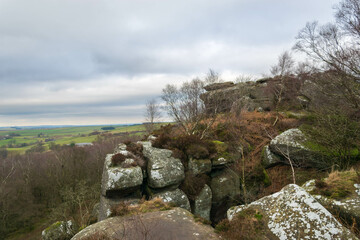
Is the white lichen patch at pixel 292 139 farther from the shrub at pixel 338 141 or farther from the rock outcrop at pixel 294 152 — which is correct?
the shrub at pixel 338 141

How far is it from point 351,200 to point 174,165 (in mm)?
8765

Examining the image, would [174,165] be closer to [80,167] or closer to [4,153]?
[80,167]

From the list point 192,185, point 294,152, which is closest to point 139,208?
point 192,185

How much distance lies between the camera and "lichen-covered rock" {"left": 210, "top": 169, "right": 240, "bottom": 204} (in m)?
12.3

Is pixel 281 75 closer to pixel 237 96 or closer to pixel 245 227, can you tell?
pixel 237 96

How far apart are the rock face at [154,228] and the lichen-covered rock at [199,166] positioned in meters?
5.85

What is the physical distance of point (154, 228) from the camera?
211 inches

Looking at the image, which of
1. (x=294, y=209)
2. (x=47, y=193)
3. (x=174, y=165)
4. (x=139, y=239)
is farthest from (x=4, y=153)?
(x=294, y=209)

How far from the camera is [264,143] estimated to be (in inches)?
580

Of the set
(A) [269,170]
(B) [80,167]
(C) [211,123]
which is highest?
(C) [211,123]

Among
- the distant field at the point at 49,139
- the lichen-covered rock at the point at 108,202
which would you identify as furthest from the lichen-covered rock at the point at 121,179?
the distant field at the point at 49,139

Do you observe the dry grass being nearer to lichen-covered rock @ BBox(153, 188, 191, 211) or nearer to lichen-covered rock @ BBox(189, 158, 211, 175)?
lichen-covered rock @ BBox(153, 188, 191, 211)

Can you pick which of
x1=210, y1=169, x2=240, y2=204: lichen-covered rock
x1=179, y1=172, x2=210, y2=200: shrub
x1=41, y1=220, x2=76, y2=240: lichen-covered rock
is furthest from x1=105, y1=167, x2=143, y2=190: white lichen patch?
x1=41, y1=220, x2=76, y2=240: lichen-covered rock

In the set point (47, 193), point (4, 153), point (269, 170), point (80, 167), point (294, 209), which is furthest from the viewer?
point (4, 153)
